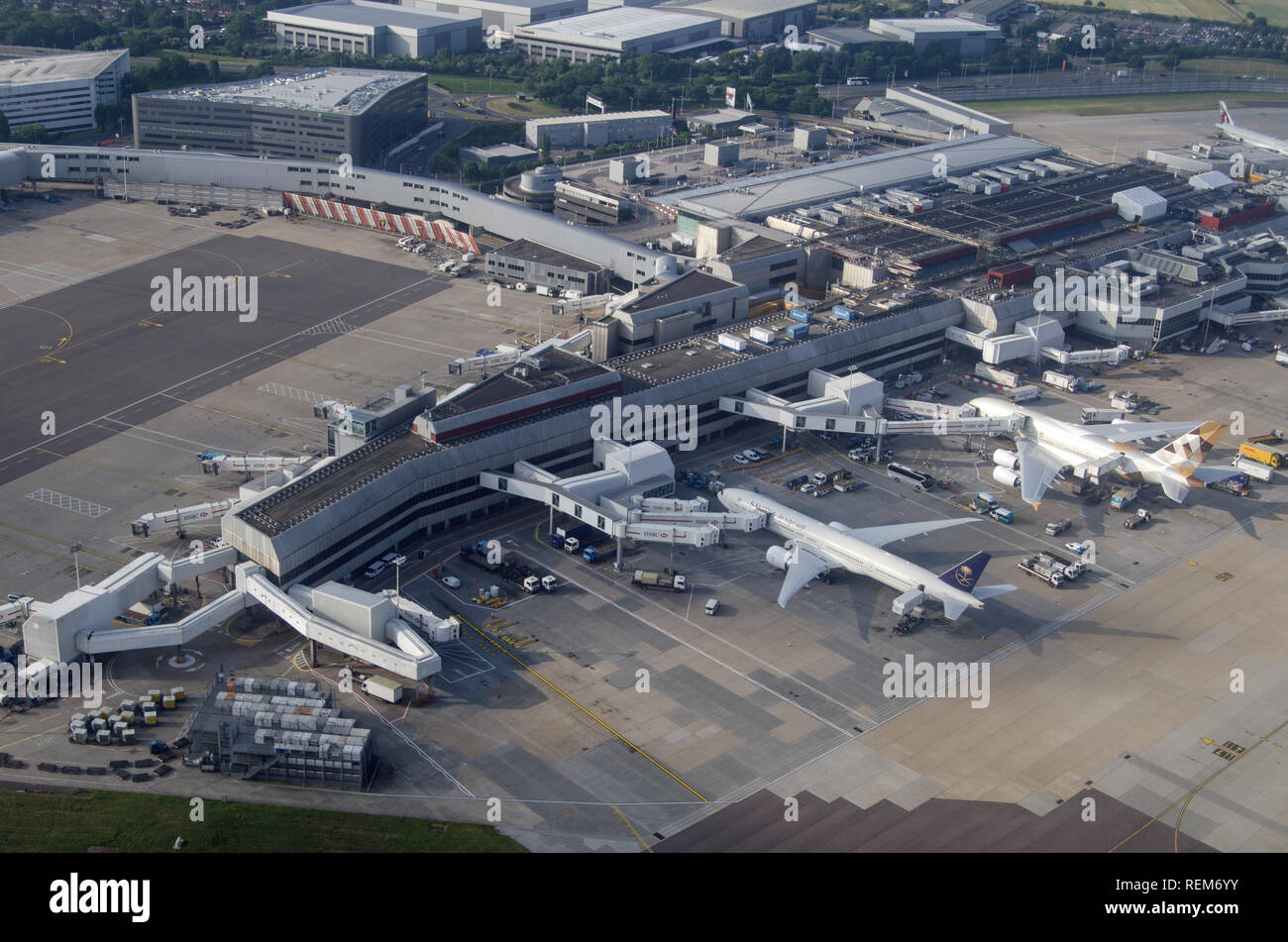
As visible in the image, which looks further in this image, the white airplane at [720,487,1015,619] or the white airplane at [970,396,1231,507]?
the white airplane at [970,396,1231,507]

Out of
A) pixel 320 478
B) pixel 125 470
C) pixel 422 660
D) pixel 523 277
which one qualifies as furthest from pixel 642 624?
pixel 523 277

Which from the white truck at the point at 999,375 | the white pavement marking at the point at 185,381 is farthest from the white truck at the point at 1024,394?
the white pavement marking at the point at 185,381

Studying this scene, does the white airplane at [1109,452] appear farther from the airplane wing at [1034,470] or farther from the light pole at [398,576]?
the light pole at [398,576]

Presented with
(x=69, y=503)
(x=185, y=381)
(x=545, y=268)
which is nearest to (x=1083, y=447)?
(x=545, y=268)

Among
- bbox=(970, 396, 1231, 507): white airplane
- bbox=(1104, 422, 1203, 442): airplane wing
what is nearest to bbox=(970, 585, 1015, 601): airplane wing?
bbox=(970, 396, 1231, 507): white airplane

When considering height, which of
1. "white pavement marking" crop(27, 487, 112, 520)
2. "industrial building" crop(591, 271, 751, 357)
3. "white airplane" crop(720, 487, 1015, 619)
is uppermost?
"industrial building" crop(591, 271, 751, 357)

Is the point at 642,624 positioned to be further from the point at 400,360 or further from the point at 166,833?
the point at 400,360

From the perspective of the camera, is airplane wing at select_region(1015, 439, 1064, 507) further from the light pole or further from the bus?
the light pole
